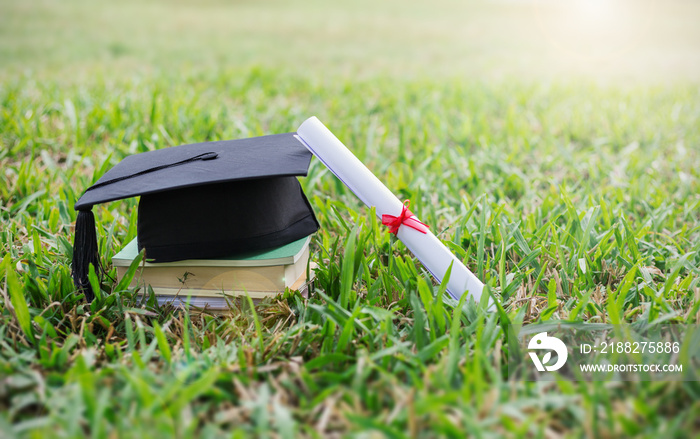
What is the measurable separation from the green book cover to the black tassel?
7 centimetres

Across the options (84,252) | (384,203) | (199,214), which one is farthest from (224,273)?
(384,203)

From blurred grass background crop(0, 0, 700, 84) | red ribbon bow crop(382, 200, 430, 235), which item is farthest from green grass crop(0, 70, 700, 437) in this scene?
blurred grass background crop(0, 0, 700, 84)

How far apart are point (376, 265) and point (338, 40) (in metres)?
11.3

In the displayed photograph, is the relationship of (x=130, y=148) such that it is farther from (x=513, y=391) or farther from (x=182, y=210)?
(x=513, y=391)

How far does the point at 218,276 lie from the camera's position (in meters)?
1.50

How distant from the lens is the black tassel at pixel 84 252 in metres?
1.45

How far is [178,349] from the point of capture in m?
1.31

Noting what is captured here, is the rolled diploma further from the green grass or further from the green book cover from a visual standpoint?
the green book cover

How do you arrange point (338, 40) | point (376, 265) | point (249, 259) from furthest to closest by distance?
point (338, 40), point (376, 265), point (249, 259)

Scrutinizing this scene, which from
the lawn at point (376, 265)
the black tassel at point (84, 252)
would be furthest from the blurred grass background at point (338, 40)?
the black tassel at point (84, 252)

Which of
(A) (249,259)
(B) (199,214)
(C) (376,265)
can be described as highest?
(B) (199,214)

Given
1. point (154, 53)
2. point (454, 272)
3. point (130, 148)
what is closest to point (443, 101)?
point (130, 148)

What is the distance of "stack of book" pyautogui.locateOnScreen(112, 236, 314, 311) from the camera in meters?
1.46

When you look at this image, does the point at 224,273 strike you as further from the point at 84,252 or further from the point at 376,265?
the point at 376,265
